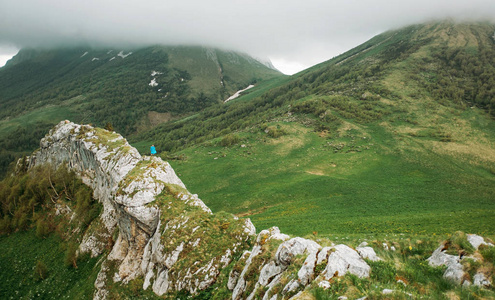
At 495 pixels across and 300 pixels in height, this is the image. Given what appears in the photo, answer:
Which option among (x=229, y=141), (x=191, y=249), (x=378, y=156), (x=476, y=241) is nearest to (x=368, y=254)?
(x=476, y=241)

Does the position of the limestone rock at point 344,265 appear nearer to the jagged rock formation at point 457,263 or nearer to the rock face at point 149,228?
the jagged rock formation at point 457,263

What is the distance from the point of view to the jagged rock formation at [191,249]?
9742 mm

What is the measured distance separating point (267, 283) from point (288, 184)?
130 feet

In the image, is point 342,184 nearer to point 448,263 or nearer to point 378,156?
point 378,156

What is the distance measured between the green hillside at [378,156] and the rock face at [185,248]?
16.6 m

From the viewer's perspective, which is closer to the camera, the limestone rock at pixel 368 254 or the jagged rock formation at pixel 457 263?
the jagged rock formation at pixel 457 263

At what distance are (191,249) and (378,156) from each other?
58539 millimetres

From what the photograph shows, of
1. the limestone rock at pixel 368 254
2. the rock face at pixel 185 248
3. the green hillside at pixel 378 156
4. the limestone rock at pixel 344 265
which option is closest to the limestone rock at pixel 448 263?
the limestone rock at pixel 368 254

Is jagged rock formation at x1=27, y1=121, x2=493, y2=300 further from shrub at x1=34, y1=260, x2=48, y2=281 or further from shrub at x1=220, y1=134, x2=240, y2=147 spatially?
shrub at x1=220, y1=134, x2=240, y2=147

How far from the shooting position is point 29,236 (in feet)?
123

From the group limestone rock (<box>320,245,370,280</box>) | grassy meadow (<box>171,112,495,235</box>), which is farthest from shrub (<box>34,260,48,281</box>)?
limestone rock (<box>320,245,370,280</box>)

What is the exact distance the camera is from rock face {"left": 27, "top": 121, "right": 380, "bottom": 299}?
1023 centimetres

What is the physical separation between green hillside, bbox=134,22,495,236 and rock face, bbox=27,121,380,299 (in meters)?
16.6

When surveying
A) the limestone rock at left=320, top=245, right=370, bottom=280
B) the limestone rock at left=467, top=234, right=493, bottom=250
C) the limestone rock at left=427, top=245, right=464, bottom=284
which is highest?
the limestone rock at left=467, top=234, right=493, bottom=250
